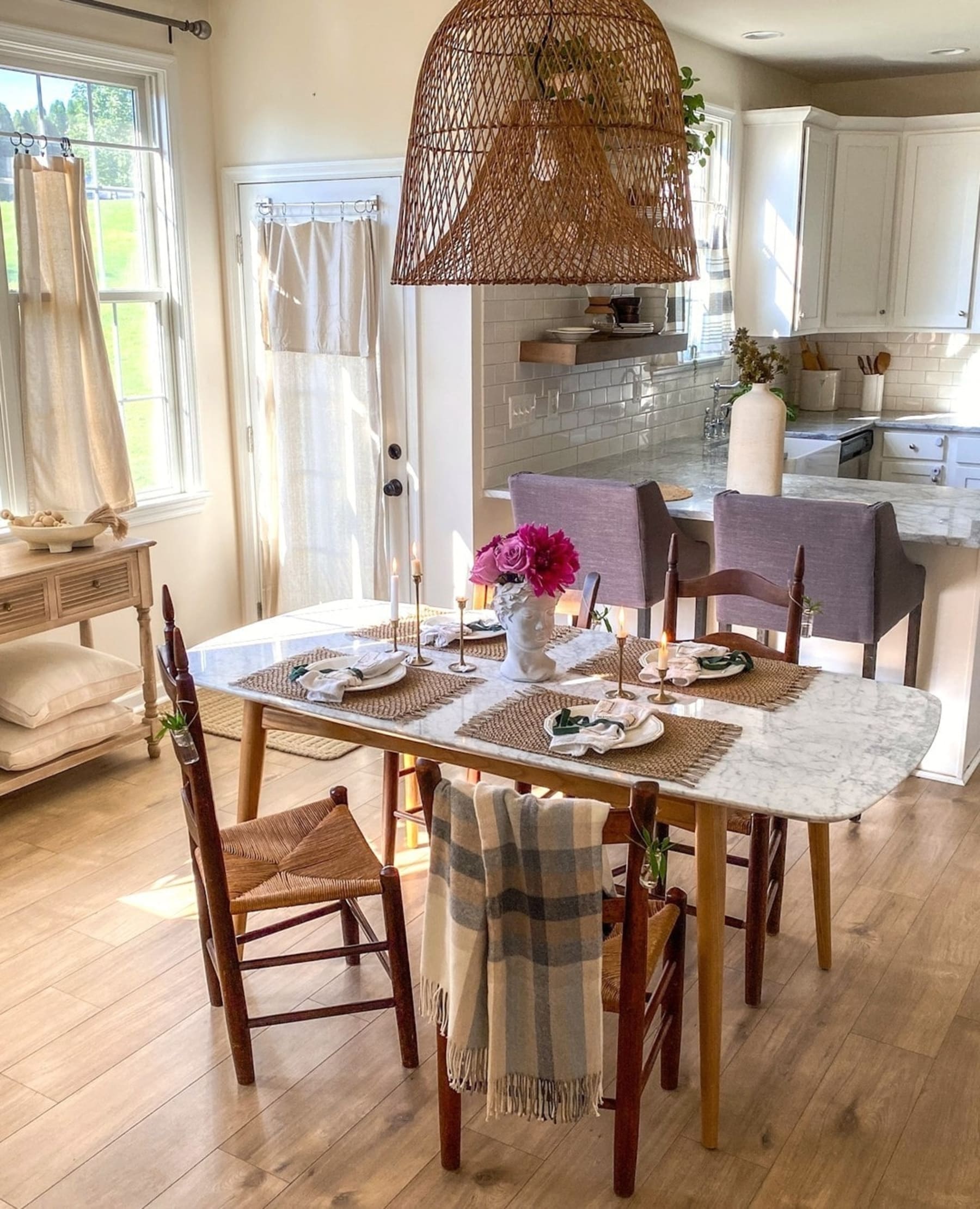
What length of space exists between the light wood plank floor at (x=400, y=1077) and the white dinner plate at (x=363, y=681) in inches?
30.6

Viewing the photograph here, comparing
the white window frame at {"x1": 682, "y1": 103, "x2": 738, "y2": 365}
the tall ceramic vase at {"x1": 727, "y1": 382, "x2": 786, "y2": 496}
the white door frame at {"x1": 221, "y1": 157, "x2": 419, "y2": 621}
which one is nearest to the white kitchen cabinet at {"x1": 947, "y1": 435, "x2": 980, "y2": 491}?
the white window frame at {"x1": 682, "y1": 103, "x2": 738, "y2": 365}

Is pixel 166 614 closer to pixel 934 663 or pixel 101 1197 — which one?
pixel 101 1197

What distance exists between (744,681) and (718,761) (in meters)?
0.51

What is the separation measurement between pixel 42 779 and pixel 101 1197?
2101 millimetres

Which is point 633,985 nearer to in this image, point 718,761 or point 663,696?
point 718,761

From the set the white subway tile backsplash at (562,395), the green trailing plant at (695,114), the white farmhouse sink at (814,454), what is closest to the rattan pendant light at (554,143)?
the green trailing plant at (695,114)

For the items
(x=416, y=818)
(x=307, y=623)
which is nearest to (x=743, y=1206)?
(x=416, y=818)

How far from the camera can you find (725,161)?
227 inches

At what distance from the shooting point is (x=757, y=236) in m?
5.96

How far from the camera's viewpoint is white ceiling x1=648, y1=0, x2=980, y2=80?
469 cm

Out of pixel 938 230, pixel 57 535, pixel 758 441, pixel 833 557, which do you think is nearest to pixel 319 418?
pixel 57 535

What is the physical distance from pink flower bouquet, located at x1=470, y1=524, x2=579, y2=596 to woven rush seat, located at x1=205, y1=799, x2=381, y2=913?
0.68 meters

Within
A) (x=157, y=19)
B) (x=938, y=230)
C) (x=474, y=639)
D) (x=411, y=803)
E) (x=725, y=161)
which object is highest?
(x=157, y=19)

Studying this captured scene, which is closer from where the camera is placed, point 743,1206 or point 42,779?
point 743,1206
